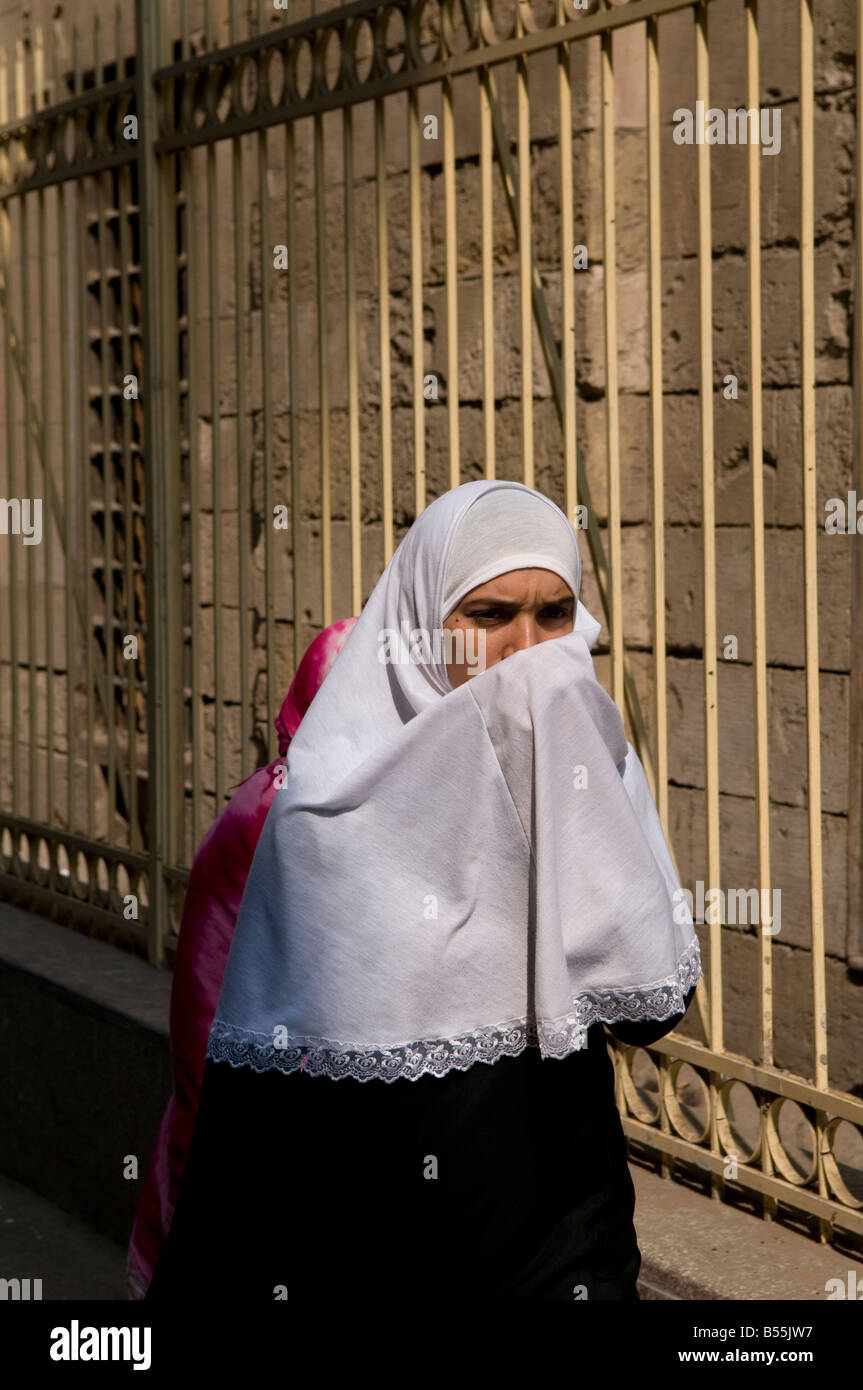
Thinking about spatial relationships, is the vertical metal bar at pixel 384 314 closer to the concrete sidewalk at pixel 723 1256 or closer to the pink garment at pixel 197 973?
the pink garment at pixel 197 973

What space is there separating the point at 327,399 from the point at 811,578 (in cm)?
141

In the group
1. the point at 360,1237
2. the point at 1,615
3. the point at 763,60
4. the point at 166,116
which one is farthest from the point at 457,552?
the point at 1,615

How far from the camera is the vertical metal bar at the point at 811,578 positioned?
269 cm

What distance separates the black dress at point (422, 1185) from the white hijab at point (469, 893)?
0.13ft

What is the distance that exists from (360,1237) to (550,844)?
1.57 ft

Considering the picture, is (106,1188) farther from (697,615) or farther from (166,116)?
(166,116)

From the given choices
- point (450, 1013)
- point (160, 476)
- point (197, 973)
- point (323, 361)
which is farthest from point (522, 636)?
→ point (160, 476)

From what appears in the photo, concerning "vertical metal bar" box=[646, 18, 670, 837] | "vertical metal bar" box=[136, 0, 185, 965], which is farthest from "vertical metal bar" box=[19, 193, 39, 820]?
"vertical metal bar" box=[646, 18, 670, 837]

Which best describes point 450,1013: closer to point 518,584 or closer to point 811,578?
point 518,584

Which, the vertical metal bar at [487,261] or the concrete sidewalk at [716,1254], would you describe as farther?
the vertical metal bar at [487,261]

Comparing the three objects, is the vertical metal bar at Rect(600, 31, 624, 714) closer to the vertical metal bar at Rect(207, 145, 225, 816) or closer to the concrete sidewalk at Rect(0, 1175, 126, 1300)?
the vertical metal bar at Rect(207, 145, 225, 816)

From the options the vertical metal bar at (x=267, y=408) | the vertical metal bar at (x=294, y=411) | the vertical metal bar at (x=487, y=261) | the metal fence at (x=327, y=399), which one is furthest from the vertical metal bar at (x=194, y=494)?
the vertical metal bar at (x=487, y=261)

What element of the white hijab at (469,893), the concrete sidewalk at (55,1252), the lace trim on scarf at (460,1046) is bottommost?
the concrete sidewalk at (55,1252)

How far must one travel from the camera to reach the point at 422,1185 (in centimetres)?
182
